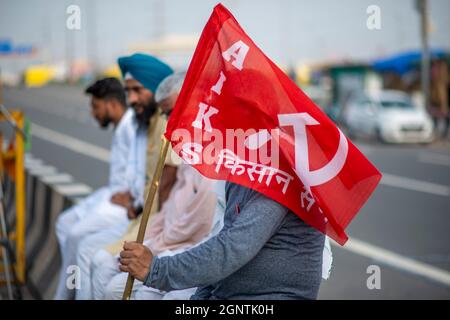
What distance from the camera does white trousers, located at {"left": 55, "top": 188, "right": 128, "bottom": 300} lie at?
5629 mm

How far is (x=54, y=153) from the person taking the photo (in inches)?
714

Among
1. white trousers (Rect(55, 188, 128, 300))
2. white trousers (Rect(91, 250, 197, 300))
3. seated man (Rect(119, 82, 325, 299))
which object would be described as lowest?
white trousers (Rect(55, 188, 128, 300))

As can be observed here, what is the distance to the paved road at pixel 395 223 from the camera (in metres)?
6.43

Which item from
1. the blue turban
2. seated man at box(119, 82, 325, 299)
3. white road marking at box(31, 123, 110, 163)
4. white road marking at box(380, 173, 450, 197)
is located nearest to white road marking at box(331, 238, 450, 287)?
the blue turban

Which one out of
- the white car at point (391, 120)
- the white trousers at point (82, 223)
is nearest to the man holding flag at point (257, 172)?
the white trousers at point (82, 223)

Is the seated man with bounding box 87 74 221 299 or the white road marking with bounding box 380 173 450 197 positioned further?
the white road marking with bounding box 380 173 450 197

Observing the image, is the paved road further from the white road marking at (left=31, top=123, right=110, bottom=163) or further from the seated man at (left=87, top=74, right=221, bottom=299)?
the seated man at (left=87, top=74, right=221, bottom=299)

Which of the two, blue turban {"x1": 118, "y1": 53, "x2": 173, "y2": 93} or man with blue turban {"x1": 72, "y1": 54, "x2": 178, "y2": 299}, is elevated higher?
blue turban {"x1": 118, "y1": 53, "x2": 173, "y2": 93}

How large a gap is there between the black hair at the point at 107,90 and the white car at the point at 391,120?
644 inches

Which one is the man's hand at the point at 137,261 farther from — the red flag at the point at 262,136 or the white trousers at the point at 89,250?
the white trousers at the point at 89,250

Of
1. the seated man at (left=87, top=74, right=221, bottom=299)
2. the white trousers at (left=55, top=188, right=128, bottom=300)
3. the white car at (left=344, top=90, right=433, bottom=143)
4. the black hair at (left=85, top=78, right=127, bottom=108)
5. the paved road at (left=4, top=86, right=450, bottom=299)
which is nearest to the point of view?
the seated man at (left=87, top=74, right=221, bottom=299)

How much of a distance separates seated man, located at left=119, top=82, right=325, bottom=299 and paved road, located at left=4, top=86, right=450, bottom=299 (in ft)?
9.54

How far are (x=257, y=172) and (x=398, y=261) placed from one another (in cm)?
458

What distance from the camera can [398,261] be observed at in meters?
7.32
